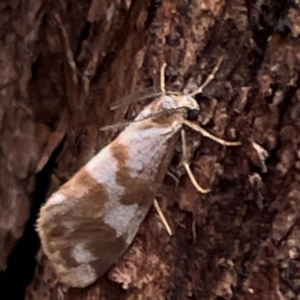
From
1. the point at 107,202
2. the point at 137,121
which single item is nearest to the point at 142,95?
the point at 137,121

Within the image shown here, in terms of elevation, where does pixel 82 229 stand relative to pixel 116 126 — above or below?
below

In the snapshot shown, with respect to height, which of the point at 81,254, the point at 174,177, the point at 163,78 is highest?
Answer: the point at 163,78

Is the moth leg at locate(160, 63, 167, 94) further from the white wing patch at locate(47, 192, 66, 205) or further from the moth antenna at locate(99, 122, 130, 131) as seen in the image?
the white wing patch at locate(47, 192, 66, 205)

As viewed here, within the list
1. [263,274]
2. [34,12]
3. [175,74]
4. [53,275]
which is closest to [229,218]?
[263,274]

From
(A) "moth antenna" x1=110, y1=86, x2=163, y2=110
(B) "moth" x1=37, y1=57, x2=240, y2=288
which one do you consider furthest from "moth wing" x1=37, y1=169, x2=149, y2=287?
(A) "moth antenna" x1=110, y1=86, x2=163, y2=110

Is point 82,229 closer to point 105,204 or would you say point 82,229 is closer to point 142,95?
point 105,204

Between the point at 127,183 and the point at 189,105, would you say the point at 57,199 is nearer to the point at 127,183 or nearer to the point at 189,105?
the point at 127,183

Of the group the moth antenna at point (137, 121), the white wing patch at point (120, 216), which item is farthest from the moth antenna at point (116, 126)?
the white wing patch at point (120, 216)

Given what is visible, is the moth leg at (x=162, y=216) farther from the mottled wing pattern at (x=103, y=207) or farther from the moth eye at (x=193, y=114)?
the moth eye at (x=193, y=114)
